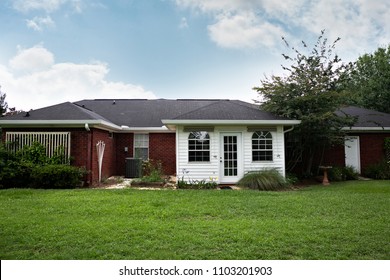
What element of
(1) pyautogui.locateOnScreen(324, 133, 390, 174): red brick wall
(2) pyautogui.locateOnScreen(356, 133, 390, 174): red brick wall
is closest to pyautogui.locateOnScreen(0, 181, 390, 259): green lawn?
(1) pyautogui.locateOnScreen(324, 133, 390, 174): red brick wall

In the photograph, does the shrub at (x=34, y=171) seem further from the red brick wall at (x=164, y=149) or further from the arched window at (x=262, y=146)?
the arched window at (x=262, y=146)

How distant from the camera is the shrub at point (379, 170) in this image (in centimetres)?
1181

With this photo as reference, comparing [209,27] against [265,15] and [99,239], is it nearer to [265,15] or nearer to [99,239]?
[265,15]

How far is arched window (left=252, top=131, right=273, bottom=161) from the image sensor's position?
996 centimetres

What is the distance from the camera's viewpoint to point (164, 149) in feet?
43.6

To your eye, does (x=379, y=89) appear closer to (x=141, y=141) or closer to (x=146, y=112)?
(x=146, y=112)

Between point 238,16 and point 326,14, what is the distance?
3510 mm

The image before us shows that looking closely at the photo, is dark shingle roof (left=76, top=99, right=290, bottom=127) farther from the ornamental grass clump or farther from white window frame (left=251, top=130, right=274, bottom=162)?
the ornamental grass clump

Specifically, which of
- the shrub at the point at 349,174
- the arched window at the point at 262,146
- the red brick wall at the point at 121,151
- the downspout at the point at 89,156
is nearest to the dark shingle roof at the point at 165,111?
the arched window at the point at 262,146

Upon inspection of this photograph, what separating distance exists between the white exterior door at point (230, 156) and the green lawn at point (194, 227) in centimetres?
278

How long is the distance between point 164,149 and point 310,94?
755cm

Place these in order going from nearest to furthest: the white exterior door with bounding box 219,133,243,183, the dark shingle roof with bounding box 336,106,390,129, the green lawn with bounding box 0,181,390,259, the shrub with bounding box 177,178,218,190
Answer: the green lawn with bounding box 0,181,390,259
the shrub with bounding box 177,178,218,190
the white exterior door with bounding box 219,133,243,183
the dark shingle roof with bounding box 336,106,390,129

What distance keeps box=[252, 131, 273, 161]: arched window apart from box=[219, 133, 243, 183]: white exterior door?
1.95 ft
